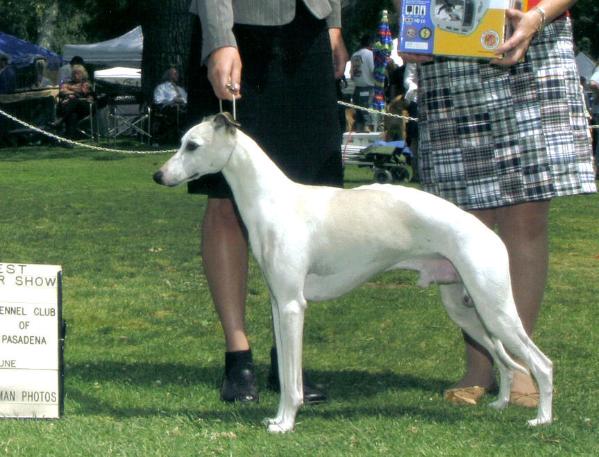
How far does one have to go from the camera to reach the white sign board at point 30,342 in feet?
13.2

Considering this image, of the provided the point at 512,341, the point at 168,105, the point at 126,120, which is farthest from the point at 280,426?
the point at 126,120

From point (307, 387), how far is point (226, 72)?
1.27 m

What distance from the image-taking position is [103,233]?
969 cm

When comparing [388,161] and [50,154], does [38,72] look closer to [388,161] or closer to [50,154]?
[50,154]

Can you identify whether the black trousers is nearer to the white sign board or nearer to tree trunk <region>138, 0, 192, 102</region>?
the white sign board

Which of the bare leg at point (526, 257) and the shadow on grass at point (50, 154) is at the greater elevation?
the bare leg at point (526, 257)

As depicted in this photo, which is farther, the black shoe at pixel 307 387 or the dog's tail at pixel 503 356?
the black shoe at pixel 307 387

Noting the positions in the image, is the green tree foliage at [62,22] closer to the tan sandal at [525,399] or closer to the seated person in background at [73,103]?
the seated person in background at [73,103]

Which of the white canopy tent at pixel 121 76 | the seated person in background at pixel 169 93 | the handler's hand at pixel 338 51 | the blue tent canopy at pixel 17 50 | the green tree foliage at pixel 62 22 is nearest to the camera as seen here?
the handler's hand at pixel 338 51

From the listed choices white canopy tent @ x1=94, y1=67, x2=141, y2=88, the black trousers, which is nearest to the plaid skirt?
the black trousers

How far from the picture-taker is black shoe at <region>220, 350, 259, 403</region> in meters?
4.39

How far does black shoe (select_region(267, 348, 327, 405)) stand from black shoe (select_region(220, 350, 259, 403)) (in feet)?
0.53

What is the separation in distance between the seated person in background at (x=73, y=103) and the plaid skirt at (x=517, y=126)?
787 inches

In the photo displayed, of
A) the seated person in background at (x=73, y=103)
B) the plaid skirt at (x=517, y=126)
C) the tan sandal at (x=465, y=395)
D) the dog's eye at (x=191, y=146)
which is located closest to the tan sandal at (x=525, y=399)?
the tan sandal at (x=465, y=395)
